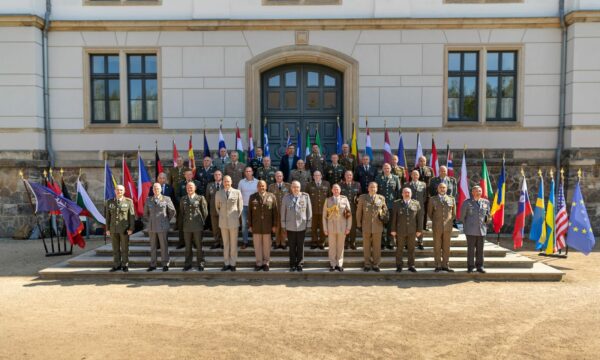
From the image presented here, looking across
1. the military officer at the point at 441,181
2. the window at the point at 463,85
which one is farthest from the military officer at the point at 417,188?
the window at the point at 463,85

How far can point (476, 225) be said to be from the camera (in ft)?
28.5

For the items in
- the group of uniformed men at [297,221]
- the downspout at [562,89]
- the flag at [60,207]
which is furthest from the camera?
the downspout at [562,89]

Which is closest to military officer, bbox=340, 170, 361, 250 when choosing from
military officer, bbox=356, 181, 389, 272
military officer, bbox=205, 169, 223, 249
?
military officer, bbox=356, 181, 389, 272

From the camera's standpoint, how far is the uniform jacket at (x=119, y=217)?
8.76 m

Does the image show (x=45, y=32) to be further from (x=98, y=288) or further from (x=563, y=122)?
(x=563, y=122)

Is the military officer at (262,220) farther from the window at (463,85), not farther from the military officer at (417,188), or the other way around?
the window at (463,85)

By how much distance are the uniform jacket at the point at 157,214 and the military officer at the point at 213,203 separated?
3.14 ft

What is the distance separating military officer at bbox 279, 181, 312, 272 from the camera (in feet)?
28.8

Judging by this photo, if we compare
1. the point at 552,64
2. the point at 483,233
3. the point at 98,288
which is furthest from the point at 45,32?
the point at 552,64

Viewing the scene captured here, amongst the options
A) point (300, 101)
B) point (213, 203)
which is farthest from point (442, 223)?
point (300, 101)

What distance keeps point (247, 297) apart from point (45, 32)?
10.6 metres

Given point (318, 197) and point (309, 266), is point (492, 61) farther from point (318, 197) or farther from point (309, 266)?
point (309, 266)

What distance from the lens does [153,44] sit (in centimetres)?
1319

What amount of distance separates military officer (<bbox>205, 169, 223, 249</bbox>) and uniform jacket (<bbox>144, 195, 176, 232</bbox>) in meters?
0.96
